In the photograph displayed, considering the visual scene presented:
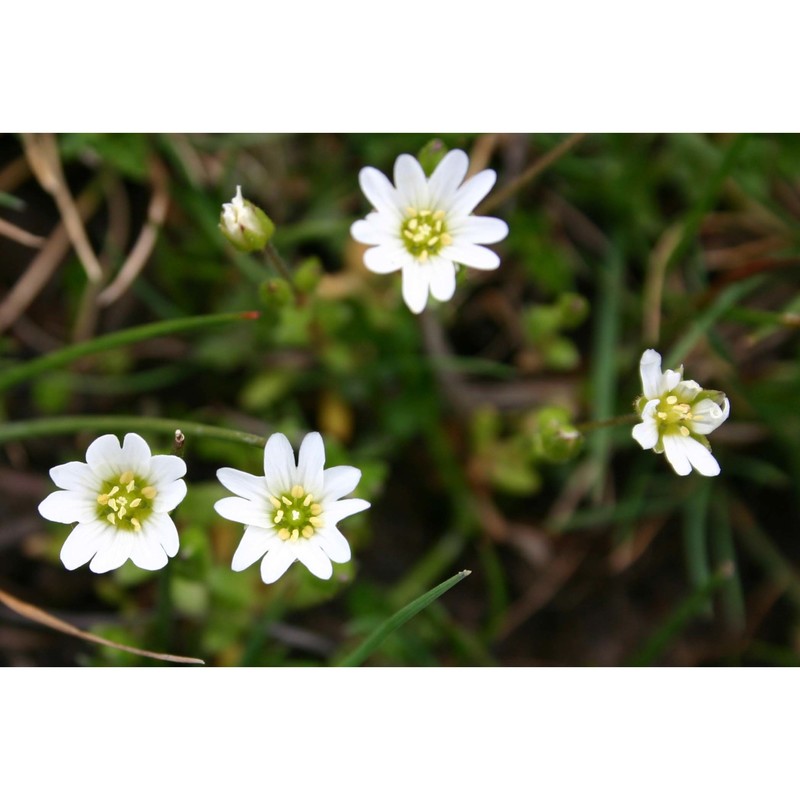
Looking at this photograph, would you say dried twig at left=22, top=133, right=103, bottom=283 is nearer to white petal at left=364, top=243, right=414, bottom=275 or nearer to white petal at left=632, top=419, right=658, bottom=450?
white petal at left=364, top=243, right=414, bottom=275

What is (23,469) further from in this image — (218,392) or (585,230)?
(585,230)

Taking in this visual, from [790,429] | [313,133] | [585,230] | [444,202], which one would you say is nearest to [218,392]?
[313,133]

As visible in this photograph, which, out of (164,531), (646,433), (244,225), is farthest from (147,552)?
(646,433)

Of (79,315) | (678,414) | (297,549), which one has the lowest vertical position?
(297,549)

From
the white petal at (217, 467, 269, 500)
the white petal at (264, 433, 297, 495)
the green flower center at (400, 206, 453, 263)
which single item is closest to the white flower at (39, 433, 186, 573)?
the white petal at (217, 467, 269, 500)

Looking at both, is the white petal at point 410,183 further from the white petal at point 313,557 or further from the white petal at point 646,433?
the white petal at point 313,557

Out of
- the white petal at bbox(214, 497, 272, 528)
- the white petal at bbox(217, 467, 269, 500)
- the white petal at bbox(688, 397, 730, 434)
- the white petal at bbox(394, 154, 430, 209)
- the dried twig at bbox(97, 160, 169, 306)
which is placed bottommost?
the white petal at bbox(214, 497, 272, 528)

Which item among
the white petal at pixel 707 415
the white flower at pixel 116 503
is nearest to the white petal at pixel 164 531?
the white flower at pixel 116 503

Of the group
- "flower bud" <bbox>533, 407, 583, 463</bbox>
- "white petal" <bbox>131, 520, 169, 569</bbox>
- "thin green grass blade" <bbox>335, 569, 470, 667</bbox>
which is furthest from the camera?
"flower bud" <bbox>533, 407, 583, 463</bbox>
